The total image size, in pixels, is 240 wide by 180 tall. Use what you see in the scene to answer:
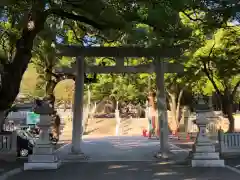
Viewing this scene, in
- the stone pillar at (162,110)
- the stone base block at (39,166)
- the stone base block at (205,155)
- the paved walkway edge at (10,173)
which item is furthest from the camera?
the stone pillar at (162,110)

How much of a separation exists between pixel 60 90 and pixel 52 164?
32.1 m

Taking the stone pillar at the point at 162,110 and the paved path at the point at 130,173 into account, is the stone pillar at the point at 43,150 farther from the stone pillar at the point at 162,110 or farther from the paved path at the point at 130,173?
the stone pillar at the point at 162,110

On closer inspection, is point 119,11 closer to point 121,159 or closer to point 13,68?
point 13,68

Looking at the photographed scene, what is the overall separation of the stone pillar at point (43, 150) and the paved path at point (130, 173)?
0.44 m

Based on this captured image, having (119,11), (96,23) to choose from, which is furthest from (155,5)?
(96,23)

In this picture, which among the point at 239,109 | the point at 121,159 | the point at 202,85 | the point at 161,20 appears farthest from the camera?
the point at 239,109

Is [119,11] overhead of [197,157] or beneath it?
overhead

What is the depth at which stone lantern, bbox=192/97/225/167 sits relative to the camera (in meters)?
13.3

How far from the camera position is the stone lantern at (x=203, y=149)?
13.3m

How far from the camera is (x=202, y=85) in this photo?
3116cm

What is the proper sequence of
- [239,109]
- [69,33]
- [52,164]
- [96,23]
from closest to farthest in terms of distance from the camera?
[96,23] < [52,164] < [69,33] < [239,109]

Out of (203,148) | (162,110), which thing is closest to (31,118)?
(162,110)

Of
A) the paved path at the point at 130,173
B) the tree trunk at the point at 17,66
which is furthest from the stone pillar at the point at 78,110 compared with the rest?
the tree trunk at the point at 17,66

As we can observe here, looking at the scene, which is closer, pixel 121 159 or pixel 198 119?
pixel 198 119
